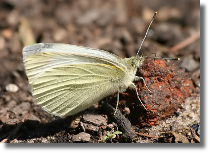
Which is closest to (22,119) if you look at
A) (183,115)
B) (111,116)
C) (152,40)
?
(111,116)

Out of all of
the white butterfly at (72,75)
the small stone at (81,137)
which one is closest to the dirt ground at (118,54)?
the small stone at (81,137)

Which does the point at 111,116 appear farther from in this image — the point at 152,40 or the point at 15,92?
the point at 152,40

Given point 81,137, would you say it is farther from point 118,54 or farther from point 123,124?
point 118,54

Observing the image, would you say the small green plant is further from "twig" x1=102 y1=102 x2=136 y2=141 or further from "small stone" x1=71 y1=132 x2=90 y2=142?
"small stone" x1=71 y1=132 x2=90 y2=142

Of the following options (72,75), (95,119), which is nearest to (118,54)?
(72,75)

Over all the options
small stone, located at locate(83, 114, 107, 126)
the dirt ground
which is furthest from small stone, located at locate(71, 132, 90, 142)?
small stone, located at locate(83, 114, 107, 126)

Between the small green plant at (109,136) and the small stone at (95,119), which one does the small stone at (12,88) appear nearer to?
the small stone at (95,119)
